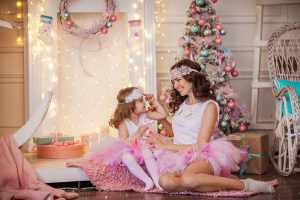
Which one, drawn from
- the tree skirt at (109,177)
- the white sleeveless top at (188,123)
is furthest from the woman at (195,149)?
the tree skirt at (109,177)

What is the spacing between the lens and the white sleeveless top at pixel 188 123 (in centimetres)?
406

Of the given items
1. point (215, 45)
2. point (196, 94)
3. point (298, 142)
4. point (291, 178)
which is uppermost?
point (215, 45)

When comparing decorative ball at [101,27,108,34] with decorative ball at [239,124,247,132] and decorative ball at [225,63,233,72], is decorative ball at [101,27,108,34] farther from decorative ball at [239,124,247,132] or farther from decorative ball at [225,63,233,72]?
decorative ball at [239,124,247,132]

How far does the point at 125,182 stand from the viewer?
13.7 feet

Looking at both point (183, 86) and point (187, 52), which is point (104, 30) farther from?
point (183, 86)

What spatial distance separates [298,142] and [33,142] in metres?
2.29

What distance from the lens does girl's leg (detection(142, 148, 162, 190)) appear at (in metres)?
4.04

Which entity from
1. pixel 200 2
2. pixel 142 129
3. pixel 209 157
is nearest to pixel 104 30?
pixel 200 2

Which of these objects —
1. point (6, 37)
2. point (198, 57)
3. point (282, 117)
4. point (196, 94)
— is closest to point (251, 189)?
point (196, 94)

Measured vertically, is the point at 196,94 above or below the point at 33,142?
above

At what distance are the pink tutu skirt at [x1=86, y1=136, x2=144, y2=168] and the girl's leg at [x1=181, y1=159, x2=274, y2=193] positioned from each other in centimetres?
48

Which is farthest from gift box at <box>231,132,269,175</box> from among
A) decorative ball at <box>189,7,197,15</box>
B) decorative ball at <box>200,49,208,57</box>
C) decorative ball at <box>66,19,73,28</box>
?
decorative ball at <box>66,19,73,28</box>

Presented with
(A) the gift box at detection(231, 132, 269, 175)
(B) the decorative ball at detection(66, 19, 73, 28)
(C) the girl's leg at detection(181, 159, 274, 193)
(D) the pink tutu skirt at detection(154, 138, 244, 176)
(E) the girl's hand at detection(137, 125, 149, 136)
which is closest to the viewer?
(C) the girl's leg at detection(181, 159, 274, 193)

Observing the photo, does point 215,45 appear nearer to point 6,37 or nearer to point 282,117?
point 282,117
